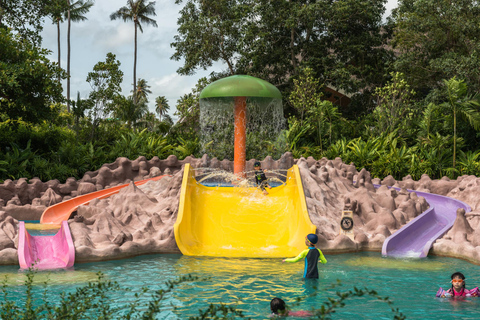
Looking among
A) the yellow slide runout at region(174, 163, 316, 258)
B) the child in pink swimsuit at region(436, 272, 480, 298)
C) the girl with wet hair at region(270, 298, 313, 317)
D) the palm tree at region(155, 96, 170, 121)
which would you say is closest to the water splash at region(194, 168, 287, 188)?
the yellow slide runout at region(174, 163, 316, 258)

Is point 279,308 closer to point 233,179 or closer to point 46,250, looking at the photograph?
point 46,250

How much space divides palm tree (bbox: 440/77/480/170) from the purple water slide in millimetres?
15129

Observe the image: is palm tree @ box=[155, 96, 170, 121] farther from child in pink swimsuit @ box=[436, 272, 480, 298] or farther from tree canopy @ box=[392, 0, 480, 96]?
child in pink swimsuit @ box=[436, 272, 480, 298]

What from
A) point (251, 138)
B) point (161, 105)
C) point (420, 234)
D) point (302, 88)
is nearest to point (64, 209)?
point (420, 234)

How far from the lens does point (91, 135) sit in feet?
79.6

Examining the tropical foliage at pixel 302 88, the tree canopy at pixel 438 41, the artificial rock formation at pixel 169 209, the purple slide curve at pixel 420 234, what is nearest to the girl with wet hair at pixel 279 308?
the artificial rock formation at pixel 169 209

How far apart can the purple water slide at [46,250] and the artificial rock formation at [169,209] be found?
159 millimetres

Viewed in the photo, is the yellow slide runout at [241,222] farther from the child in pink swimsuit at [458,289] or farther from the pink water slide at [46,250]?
A: the child in pink swimsuit at [458,289]

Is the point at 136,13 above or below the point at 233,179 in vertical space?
above

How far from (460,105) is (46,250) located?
1621 cm

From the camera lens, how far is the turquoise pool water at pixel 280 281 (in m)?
6.71

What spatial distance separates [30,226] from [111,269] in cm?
542

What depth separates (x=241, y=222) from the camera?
1148 centimetres

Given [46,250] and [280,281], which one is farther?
[46,250]
